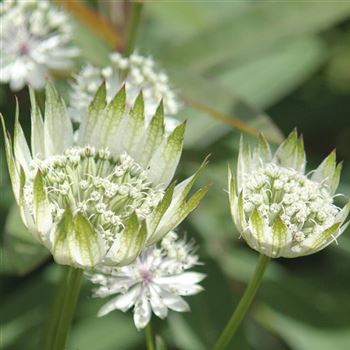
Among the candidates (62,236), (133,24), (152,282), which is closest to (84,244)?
(62,236)

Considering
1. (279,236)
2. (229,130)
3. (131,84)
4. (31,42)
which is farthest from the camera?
(229,130)

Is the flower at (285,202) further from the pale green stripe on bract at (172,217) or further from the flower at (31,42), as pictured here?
the flower at (31,42)

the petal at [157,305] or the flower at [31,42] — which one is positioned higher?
the flower at [31,42]

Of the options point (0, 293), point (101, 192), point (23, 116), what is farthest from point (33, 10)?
point (101, 192)

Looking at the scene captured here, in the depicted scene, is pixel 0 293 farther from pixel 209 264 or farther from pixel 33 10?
pixel 33 10

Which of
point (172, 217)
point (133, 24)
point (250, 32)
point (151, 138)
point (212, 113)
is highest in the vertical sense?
point (250, 32)

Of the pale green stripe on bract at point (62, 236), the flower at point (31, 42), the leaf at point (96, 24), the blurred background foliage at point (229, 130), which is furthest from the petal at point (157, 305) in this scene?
the leaf at point (96, 24)

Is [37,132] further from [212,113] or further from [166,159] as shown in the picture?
[212,113]
